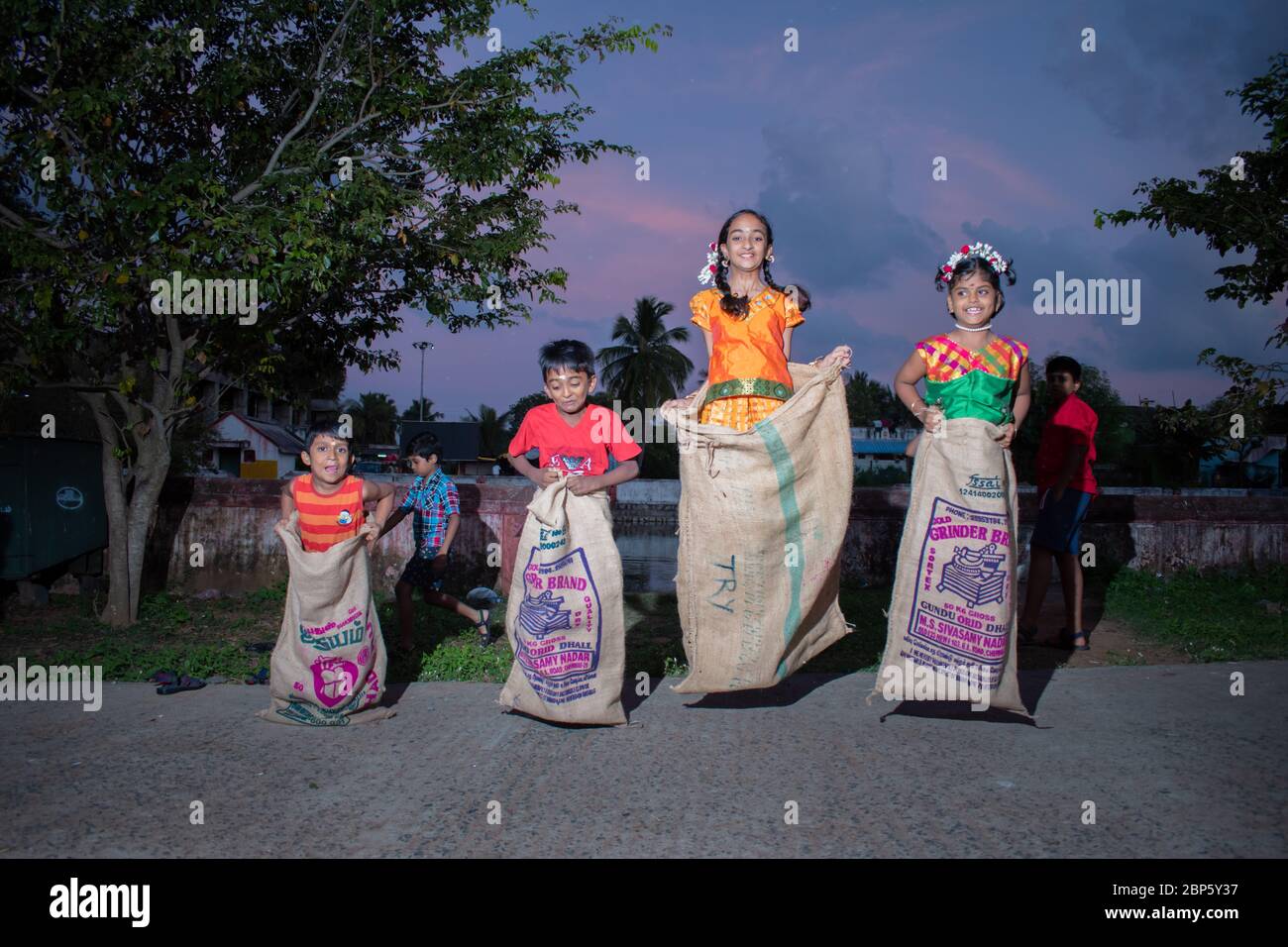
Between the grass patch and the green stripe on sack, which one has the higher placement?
the green stripe on sack

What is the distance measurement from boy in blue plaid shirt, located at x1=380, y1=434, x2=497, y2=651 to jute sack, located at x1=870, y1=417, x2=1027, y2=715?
10.6 feet

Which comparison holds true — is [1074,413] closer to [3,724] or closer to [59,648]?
[3,724]

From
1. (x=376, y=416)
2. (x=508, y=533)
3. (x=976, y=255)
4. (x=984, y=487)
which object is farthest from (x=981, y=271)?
(x=376, y=416)

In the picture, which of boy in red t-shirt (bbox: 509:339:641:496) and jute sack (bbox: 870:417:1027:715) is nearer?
jute sack (bbox: 870:417:1027:715)

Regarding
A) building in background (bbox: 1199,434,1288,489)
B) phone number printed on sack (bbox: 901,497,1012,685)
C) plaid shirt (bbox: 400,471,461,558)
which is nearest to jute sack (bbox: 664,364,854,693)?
phone number printed on sack (bbox: 901,497,1012,685)

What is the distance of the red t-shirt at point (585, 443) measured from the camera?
4211 mm

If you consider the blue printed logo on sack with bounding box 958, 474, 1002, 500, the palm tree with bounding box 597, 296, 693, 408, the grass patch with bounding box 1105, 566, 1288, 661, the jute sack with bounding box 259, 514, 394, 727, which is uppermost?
the palm tree with bounding box 597, 296, 693, 408

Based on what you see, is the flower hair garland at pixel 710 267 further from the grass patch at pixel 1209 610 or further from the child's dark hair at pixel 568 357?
the grass patch at pixel 1209 610

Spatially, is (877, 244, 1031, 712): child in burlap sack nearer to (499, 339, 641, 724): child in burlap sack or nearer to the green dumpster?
(499, 339, 641, 724): child in burlap sack

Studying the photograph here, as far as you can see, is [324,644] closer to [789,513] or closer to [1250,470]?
[789,513]

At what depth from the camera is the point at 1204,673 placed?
5023 mm

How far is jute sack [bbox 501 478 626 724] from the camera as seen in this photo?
13.1 feet

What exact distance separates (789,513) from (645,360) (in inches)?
1902

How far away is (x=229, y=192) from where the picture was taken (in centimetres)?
755
